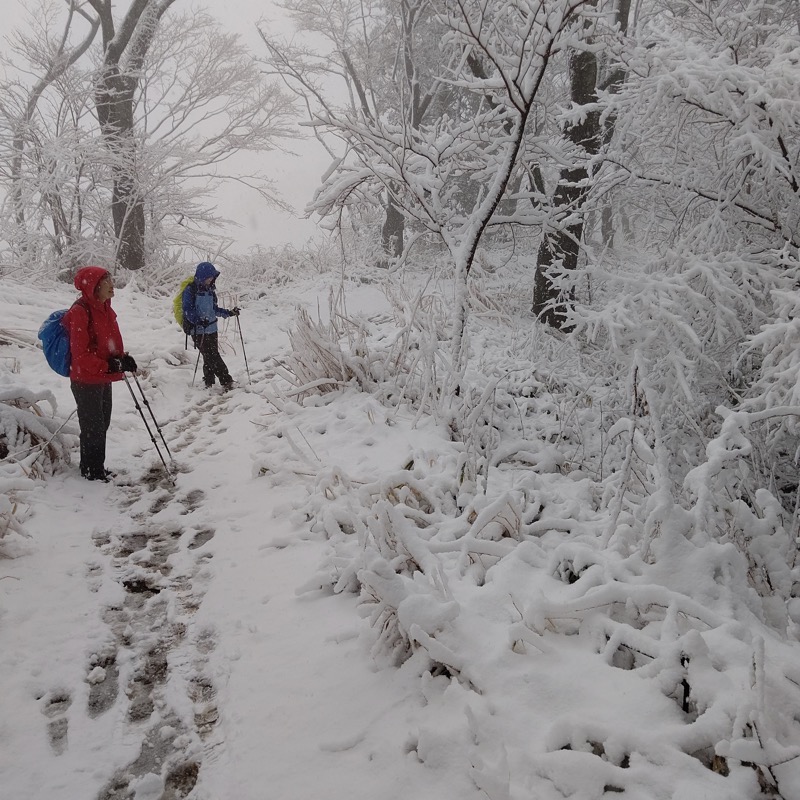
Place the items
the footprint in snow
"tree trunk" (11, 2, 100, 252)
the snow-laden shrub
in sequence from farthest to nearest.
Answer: "tree trunk" (11, 2, 100, 252) → the snow-laden shrub → the footprint in snow

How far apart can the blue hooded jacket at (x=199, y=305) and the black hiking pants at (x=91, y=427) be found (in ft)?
8.12

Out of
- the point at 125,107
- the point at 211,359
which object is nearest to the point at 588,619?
the point at 211,359

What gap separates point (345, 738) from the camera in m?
1.73

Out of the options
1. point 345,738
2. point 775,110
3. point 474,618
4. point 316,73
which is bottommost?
point 345,738

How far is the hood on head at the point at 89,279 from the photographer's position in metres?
3.98

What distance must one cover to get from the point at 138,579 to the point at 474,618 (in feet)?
6.39

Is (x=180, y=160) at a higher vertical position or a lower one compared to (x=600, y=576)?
higher

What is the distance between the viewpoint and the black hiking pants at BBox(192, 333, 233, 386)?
6.49 metres

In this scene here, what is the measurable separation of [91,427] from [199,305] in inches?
111

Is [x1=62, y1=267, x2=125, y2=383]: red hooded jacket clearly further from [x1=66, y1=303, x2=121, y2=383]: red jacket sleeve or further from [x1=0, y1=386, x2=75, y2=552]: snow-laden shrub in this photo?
[x1=0, y1=386, x2=75, y2=552]: snow-laden shrub

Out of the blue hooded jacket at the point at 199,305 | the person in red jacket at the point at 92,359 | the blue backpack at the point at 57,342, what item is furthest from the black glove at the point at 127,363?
the blue hooded jacket at the point at 199,305

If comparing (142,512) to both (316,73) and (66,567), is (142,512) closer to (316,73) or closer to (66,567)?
(66,567)

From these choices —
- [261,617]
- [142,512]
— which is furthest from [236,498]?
[261,617]

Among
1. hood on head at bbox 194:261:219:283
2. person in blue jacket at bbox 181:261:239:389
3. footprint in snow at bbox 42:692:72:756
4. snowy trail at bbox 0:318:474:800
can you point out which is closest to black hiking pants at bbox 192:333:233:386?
person in blue jacket at bbox 181:261:239:389
